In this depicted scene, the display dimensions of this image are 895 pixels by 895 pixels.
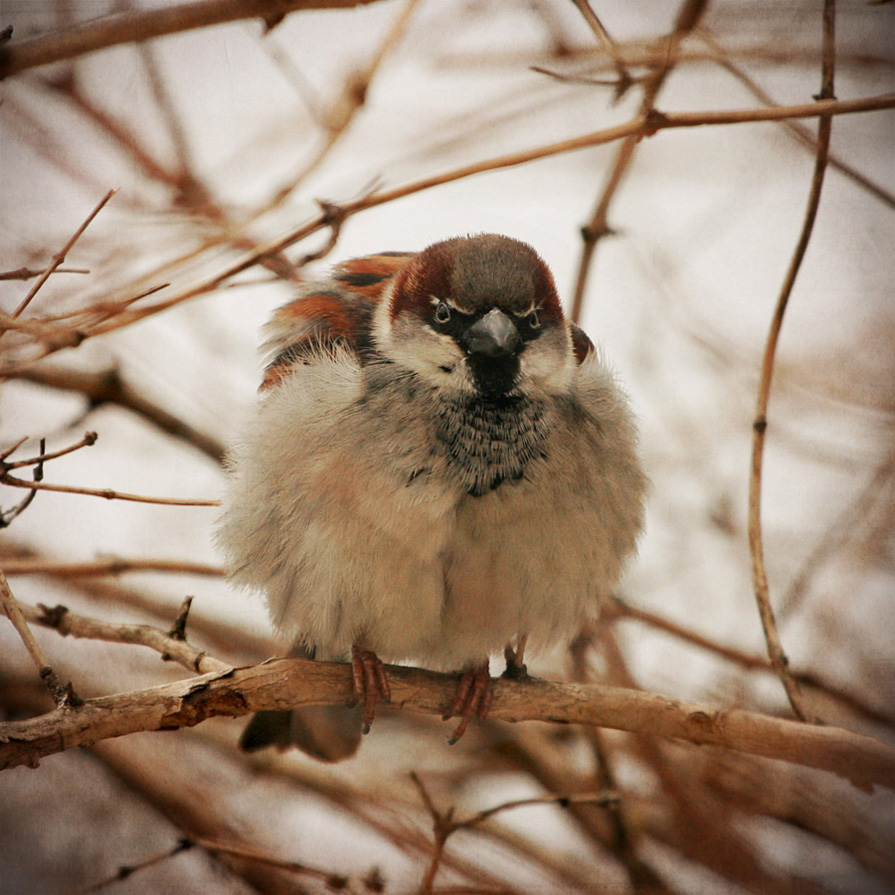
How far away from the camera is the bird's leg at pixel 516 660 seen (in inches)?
95.7

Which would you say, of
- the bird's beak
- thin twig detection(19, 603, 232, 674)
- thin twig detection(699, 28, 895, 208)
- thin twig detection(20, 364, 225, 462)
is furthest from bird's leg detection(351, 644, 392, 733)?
thin twig detection(699, 28, 895, 208)

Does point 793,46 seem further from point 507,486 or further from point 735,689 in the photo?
point 735,689

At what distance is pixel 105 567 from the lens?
243cm

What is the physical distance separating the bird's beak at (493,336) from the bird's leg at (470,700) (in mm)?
816

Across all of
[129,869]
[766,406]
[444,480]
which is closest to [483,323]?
[444,480]

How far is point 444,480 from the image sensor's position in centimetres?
211

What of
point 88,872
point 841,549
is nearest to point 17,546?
point 88,872

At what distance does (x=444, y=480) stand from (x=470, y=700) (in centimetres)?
58

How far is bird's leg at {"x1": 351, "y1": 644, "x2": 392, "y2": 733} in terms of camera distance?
7.25 feet

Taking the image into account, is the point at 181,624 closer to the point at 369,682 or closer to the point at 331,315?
the point at 369,682

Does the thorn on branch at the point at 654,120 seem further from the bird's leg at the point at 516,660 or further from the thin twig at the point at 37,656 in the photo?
the thin twig at the point at 37,656

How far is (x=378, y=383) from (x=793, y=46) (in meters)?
1.28

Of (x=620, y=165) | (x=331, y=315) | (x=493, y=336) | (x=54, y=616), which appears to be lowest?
(x=54, y=616)

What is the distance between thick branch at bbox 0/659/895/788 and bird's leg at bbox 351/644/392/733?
0.09 ft
